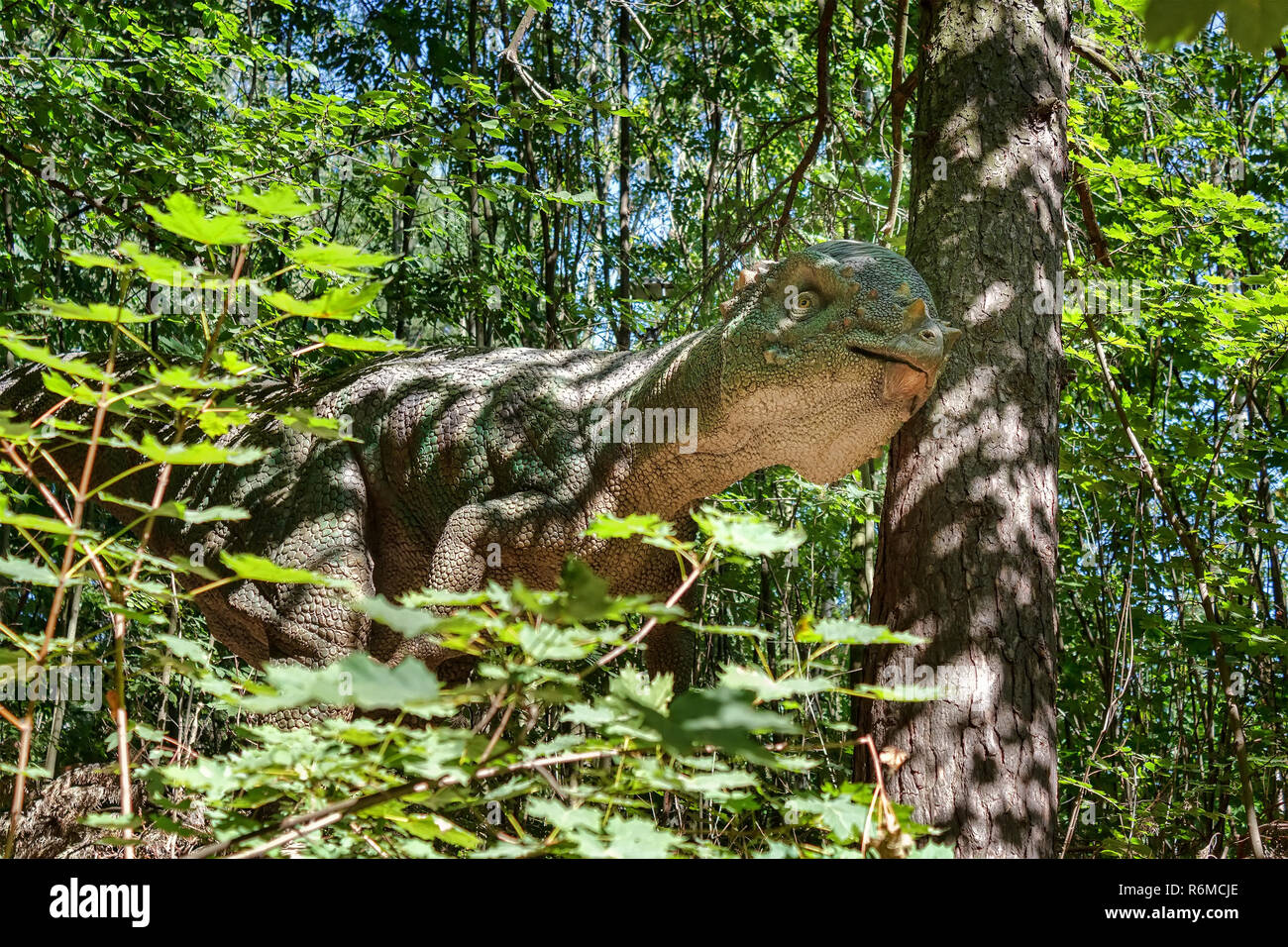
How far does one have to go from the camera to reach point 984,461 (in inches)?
115

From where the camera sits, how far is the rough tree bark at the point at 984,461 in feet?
8.78

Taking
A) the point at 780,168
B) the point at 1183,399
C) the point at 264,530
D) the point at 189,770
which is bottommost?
the point at 189,770

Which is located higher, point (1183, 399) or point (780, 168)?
point (780, 168)

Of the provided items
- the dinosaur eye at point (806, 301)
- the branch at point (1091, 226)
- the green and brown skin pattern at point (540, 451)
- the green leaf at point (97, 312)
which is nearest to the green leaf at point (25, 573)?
the green leaf at point (97, 312)

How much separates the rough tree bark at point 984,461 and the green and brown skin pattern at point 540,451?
346 millimetres

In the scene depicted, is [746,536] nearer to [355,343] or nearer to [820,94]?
[355,343]

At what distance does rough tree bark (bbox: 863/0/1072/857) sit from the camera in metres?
2.68

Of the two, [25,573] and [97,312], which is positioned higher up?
[97,312]

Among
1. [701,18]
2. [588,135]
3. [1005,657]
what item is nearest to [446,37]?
[588,135]

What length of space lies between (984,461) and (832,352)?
629 millimetres

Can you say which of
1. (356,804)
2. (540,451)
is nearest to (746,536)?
(356,804)
